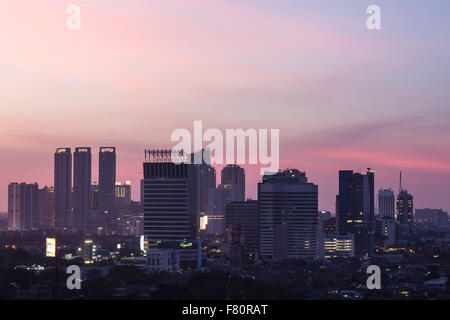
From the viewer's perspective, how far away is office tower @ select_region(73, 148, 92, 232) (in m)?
161

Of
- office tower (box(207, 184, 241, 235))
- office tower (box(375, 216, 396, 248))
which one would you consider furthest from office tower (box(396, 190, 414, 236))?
office tower (box(207, 184, 241, 235))

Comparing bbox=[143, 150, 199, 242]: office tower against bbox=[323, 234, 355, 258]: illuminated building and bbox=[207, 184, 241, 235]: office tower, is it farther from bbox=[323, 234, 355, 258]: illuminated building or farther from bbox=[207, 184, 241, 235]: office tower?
bbox=[207, 184, 241, 235]: office tower

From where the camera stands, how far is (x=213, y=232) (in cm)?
15425

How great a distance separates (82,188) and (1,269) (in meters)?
112

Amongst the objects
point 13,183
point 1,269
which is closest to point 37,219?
point 13,183

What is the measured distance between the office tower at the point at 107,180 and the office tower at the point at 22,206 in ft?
50.0

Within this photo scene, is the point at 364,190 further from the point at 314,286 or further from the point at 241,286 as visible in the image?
the point at 241,286

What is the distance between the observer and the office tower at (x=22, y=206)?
163250mm

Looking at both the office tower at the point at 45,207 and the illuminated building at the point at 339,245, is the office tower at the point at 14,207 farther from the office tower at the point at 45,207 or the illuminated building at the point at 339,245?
the illuminated building at the point at 339,245

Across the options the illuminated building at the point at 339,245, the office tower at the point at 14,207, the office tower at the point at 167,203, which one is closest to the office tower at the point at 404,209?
the illuminated building at the point at 339,245

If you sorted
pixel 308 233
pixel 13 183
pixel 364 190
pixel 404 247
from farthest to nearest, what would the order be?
pixel 13 183 → pixel 364 190 → pixel 404 247 → pixel 308 233

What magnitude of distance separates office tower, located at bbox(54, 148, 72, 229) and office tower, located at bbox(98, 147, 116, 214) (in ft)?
22.8

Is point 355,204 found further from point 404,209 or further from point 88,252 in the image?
point 88,252

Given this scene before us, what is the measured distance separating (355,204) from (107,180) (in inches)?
2219
